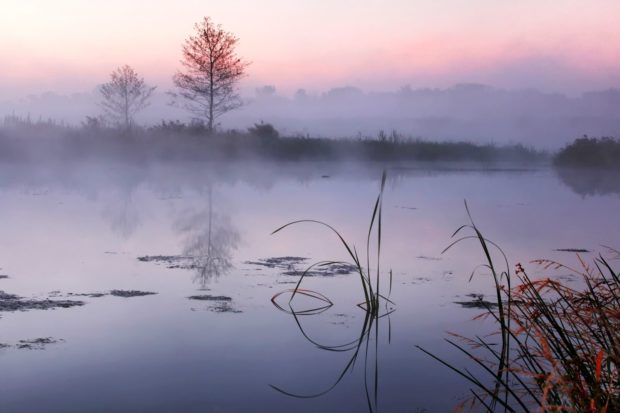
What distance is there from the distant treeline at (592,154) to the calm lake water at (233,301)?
69.2 feet

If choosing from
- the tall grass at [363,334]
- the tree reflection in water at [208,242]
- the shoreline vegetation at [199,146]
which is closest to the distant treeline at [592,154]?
the shoreline vegetation at [199,146]

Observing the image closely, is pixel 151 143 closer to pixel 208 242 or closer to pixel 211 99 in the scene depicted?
pixel 211 99

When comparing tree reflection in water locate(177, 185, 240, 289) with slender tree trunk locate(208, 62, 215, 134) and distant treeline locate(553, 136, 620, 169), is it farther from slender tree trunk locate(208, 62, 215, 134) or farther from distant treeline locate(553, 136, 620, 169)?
distant treeline locate(553, 136, 620, 169)

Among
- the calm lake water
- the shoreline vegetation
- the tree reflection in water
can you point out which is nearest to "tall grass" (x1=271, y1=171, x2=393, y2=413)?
the calm lake water

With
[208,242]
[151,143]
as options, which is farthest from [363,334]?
[151,143]

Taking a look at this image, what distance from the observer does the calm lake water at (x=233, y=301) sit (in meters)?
4.39

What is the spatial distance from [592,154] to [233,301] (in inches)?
1308

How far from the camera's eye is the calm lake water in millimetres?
4387

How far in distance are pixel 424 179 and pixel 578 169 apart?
49.5 ft

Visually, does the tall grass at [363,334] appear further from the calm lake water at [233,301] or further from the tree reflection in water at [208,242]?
the tree reflection in water at [208,242]

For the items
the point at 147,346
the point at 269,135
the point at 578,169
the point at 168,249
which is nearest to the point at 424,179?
the point at 269,135

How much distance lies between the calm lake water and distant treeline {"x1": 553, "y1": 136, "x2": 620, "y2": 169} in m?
21.1

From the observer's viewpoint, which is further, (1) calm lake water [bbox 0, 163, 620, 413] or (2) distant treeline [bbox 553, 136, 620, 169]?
(2) distant treeline [bbox 553, 136, 620, 169]

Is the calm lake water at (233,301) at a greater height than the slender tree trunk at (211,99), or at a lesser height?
lesser
